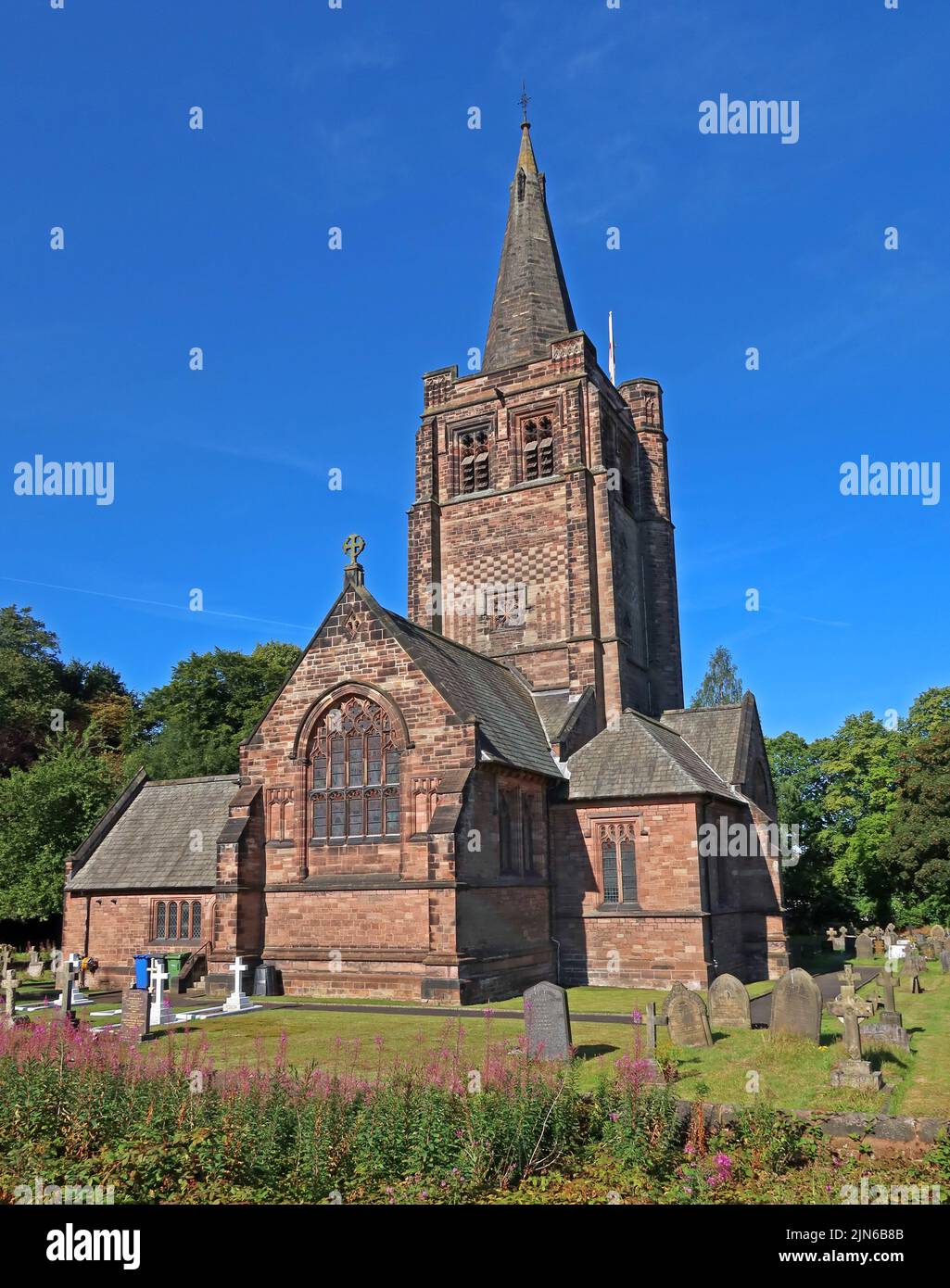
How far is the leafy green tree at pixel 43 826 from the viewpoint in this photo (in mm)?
36750

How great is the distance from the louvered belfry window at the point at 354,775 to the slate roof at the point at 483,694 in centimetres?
209

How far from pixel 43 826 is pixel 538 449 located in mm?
24954

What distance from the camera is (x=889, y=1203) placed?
26.7ft

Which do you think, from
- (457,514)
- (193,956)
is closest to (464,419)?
(457,514)

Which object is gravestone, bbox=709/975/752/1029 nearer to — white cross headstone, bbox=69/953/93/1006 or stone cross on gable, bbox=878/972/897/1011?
stone cross on gable, bbox=878/972/897/1011

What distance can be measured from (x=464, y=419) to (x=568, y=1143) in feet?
109

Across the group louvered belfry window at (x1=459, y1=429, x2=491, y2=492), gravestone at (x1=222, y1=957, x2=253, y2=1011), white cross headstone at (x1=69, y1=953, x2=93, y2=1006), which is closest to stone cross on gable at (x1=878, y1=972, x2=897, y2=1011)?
gravestone at (x1=222, y1=957, x2=253, y2=1011)

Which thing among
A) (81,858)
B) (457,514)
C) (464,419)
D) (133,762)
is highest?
(464,419)

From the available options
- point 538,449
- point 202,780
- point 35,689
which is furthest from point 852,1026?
point 35,689

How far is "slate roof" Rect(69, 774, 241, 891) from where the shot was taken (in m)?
31.7

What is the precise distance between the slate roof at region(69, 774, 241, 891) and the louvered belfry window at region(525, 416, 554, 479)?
1658cm

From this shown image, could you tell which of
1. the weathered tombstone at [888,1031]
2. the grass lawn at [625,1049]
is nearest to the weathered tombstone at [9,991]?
the grass lawn at [625,1049]

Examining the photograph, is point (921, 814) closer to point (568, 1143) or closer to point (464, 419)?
point (464, 419)

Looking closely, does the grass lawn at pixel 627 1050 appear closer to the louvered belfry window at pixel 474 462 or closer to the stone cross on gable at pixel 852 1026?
the stone cross on gable at pixel 852 1026
